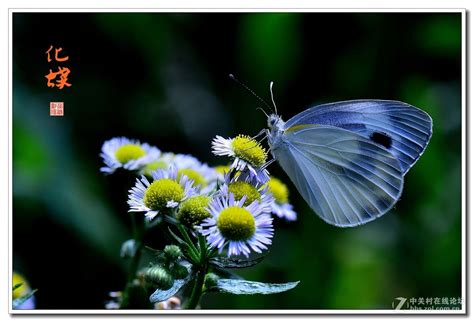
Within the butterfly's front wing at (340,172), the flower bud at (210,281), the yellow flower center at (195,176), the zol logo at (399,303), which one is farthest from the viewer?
the zol logo at (399,303)

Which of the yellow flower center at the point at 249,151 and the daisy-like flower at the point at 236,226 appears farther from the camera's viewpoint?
the yellow flower center at the point at 249,151

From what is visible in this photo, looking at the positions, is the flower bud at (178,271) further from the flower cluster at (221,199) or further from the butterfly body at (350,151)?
the butterfly body at (350,151)

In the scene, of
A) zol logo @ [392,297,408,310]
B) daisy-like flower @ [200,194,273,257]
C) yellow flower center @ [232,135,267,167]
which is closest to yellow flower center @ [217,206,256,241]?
daisy-like flower @ [200,194,273,257]

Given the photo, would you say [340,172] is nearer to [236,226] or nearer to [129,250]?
[236,226]

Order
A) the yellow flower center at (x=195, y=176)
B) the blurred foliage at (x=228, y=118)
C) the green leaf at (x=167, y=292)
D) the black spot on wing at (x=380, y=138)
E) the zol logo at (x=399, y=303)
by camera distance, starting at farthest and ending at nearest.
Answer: the blurred foliage at (x=228, y=118), the zol logo at (x=399, y=303), the black spot on wing at (x=380, y=138), the yellow flower center at (x=195, y=176), the green leaf at (x=167, y=292)

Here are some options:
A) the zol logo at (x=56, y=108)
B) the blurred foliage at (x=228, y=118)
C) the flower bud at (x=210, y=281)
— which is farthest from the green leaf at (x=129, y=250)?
the zol logo at (x=56, y=108)

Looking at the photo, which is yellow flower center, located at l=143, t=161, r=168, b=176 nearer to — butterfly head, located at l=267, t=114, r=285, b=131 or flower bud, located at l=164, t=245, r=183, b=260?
butterfly head, located at l=267, t=114, r=285, b=131

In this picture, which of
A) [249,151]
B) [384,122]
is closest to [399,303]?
[384,122]
